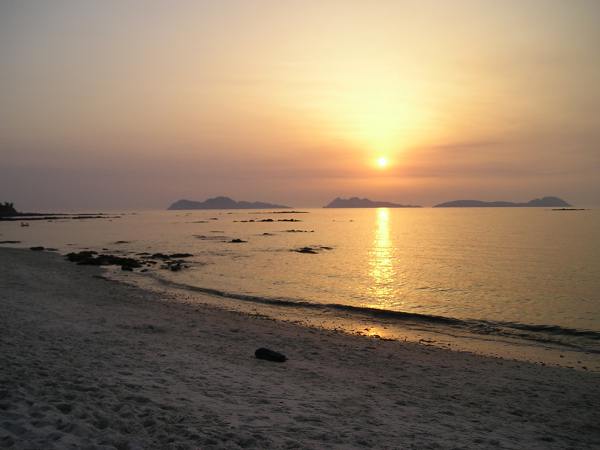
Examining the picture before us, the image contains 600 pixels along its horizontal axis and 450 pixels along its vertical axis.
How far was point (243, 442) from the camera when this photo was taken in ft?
26.3

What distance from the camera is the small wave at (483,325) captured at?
20.5 m

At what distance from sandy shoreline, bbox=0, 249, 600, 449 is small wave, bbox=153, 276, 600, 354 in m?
5.46

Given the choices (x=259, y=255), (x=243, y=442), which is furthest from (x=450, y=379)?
(x=259, y=255)

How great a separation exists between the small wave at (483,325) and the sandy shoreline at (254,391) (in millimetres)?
5464

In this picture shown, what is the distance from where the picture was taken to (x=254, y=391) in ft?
37.0

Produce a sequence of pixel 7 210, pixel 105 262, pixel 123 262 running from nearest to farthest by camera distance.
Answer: pixel 123 262 → pixel 105 262 → pixel 7 210

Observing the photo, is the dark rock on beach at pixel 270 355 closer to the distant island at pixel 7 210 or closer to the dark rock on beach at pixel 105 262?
the dark rock on beach at pixel 105 262

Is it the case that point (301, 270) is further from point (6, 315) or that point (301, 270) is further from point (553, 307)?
point (6, 315)

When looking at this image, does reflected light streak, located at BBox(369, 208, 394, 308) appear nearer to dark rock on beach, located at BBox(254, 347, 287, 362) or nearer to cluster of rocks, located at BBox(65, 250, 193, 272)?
dark rock on beach, located at BBox(254, 347, 287, 362)

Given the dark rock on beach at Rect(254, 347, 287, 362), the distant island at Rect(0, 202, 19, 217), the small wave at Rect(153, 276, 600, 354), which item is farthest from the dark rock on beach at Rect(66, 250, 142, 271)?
the distant island at Rect(0, 202, 19, 217)

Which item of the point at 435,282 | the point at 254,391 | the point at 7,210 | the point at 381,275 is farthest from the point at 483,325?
the point at 7,210

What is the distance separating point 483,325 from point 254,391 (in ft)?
54.4

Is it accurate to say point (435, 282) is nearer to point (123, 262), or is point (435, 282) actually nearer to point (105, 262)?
point (123, 262)

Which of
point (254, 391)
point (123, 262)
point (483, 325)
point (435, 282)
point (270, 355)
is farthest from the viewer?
point (123, 262)
